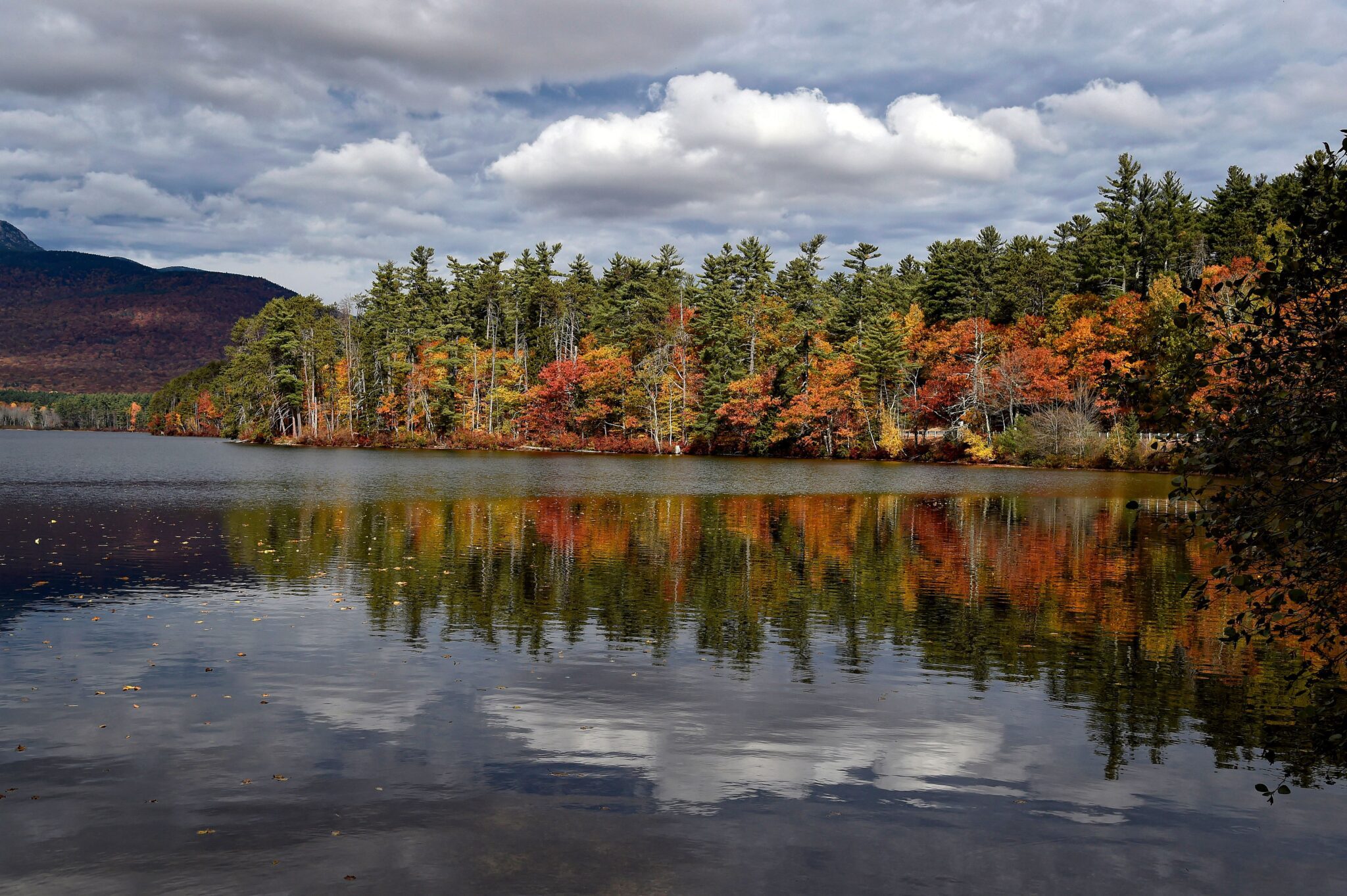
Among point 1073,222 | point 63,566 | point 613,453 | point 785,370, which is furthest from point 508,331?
point 63,566

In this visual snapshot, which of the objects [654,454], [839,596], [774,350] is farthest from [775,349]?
[839,596]

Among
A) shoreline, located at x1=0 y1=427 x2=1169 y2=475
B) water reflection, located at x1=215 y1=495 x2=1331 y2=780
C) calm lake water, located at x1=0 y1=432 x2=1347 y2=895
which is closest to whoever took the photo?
calm lake water, located at x1=0 y1=432 x2=1347 y2=895

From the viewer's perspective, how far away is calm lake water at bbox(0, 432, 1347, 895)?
7719mm

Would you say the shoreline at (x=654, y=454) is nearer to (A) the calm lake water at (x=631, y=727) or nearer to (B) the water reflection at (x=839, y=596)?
(B) the water reflection at (x=839, y=596)

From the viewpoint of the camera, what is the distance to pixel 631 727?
11266 mm

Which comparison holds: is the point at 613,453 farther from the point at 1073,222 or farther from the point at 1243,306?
the point at 1243,306

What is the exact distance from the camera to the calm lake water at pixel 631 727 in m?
7.72

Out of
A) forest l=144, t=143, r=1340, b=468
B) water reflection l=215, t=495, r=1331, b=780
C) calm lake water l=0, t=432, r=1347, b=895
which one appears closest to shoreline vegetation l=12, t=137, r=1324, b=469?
forest l=144, t=143, r=1340, b=468

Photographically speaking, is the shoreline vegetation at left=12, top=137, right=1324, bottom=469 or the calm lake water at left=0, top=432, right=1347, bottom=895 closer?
the calm lake water at left=0, top=432, right=1347, bottom=895

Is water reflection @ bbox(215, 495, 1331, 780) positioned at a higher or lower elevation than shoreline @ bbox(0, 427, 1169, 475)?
lower

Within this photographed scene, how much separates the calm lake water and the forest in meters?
65.7

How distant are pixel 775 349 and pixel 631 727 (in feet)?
335

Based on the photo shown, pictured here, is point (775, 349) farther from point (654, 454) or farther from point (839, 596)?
point (839, 596)

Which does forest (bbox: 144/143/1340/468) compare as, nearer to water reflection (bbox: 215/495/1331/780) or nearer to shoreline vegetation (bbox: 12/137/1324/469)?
shoreline vegetation (bbox: 12/137/1324/469)
